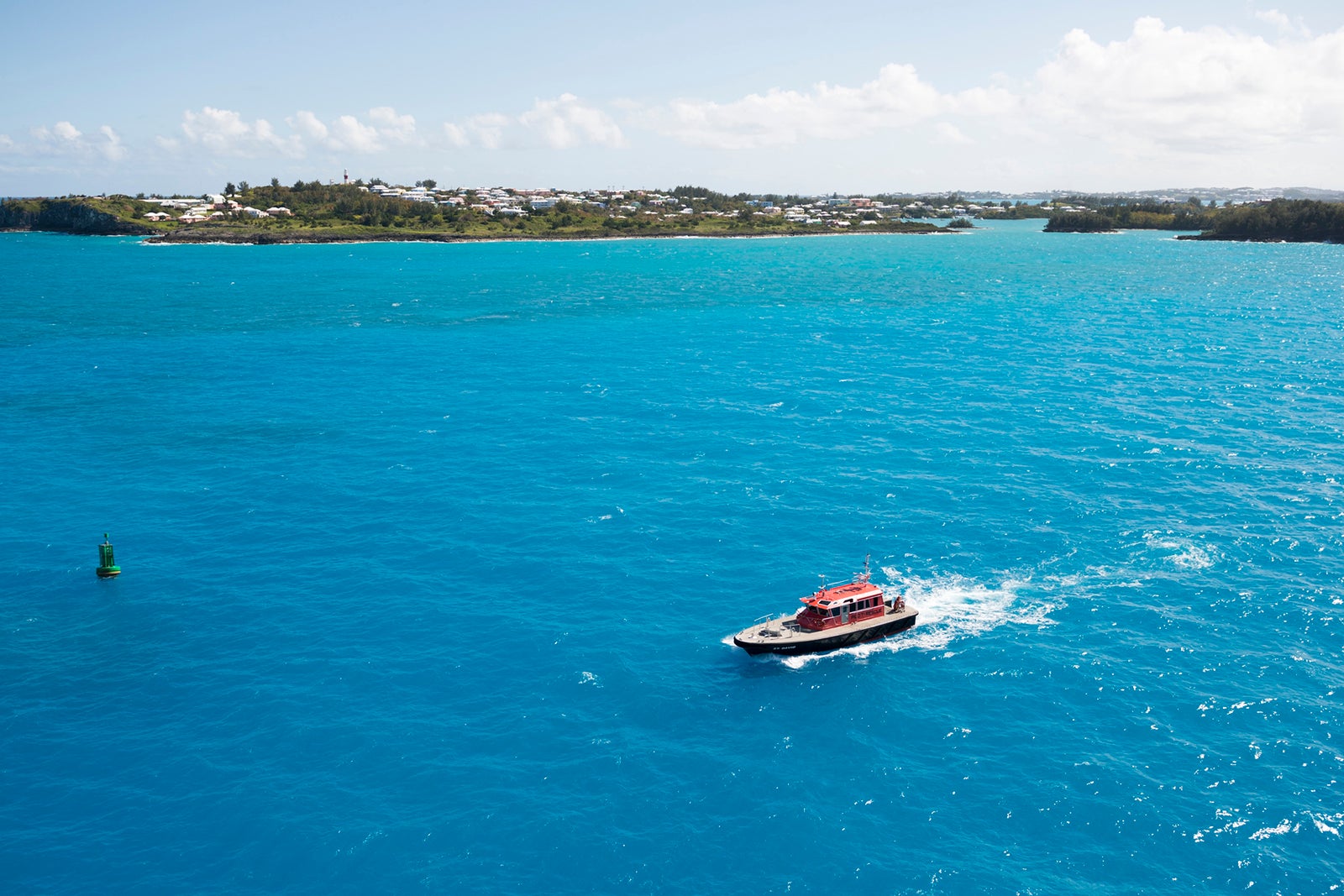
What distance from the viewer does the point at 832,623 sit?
6606cm

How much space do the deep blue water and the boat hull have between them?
3.59ft

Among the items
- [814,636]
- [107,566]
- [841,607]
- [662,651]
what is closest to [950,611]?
[841,607]

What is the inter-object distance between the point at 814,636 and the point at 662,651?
36.4ft

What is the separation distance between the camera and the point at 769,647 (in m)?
63.9

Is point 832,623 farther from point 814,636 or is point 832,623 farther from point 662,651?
point 662,651

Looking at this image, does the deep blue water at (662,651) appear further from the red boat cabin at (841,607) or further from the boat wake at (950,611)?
the red boat cabin at (841,607)

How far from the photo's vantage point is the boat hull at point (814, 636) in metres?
63.9

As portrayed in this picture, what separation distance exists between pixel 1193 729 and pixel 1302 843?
32.7 ft

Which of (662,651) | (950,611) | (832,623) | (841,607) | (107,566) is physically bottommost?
(662,651)

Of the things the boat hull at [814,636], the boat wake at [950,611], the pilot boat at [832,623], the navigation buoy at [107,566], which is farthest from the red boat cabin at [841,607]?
the navigation buoy at [107,566]

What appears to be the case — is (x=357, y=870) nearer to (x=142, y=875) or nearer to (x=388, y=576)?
(x=142, y=875)

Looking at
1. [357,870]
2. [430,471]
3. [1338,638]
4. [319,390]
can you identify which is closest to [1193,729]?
[1338,638]

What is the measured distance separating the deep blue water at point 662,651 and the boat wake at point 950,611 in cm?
32

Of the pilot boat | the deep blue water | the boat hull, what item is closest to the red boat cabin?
the pilot boat
